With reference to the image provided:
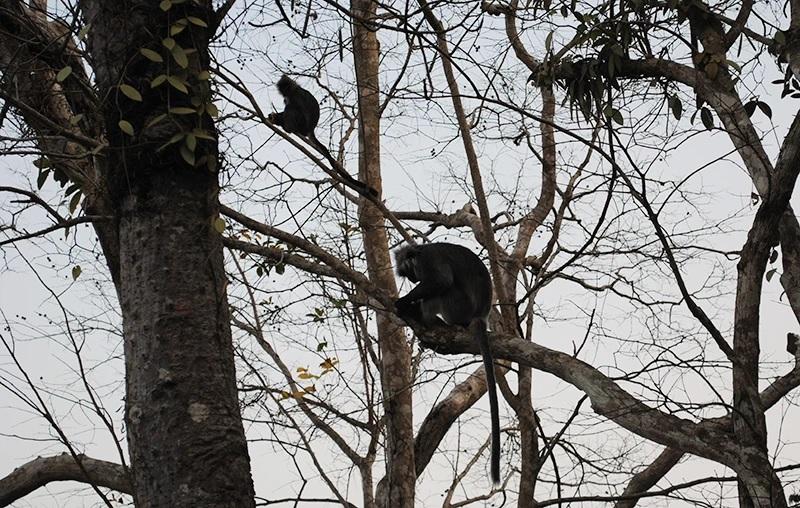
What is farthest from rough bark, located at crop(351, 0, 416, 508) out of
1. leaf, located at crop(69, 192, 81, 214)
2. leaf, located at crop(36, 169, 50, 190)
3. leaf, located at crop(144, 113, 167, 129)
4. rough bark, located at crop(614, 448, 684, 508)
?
leaf, located at crop(144, 113, 167, 129)

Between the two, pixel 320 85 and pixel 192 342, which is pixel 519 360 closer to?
pixel 192 342

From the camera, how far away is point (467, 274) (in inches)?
173

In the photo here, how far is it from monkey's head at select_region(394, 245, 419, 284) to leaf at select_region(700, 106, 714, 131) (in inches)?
58.0

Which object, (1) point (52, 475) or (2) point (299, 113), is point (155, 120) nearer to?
(2) point (299, 113)

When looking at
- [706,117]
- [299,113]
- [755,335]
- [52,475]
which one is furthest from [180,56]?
[52,475]

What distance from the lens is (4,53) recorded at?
9.64 feet

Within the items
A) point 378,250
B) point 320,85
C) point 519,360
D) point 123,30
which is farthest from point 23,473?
point 123,30

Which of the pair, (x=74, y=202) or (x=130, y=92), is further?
(x=74, y=202)

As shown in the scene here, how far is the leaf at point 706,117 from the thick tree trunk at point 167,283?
213 cm

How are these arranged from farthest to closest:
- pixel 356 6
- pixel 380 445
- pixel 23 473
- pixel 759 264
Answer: pixel 23 473 → pixel 380 445 → pixel 356 6 → pixel 759 264

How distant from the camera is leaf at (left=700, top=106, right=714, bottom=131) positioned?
3331mm

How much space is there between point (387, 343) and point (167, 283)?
331 cm

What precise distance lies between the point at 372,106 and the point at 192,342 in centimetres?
352

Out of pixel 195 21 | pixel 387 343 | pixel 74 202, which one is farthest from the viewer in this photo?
pixel 387 343
